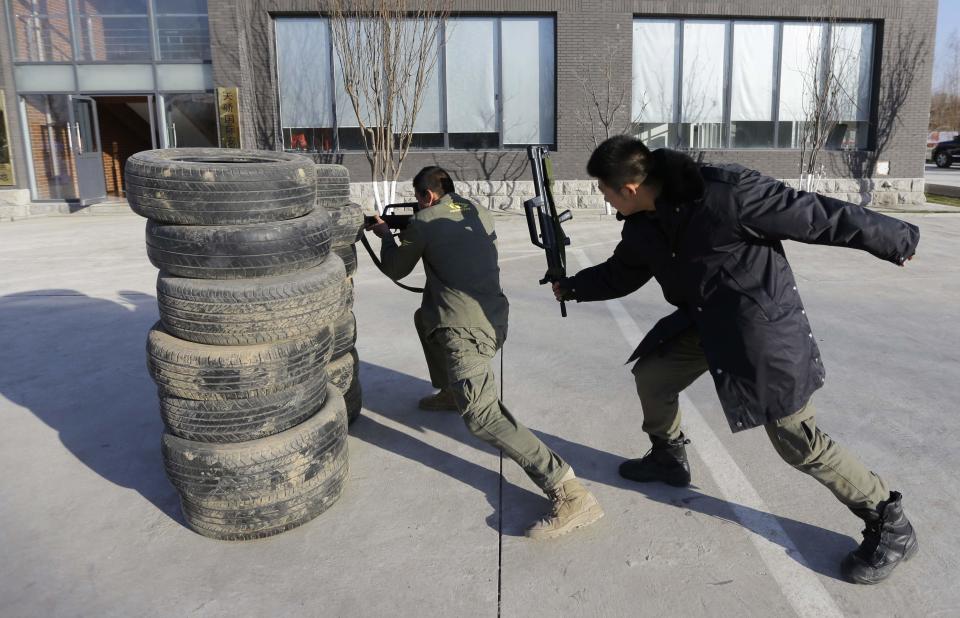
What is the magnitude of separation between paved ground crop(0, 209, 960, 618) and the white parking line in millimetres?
12

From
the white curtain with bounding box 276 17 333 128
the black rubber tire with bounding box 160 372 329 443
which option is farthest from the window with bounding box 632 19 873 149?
the black rubber tire with bounding box 160 372 329 443

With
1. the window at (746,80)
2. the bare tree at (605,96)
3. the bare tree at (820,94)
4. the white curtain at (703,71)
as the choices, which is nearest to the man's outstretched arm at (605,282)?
the bare tree at (605,96)

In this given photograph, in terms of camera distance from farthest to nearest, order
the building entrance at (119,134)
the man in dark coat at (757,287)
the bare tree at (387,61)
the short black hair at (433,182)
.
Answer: the building entrance at (119,134) < the bare tree at (387,61) < the short black hair at (433,182) < the man in dark coat at (757,287)

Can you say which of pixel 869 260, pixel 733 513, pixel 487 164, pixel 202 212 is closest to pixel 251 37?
pixel 487 164

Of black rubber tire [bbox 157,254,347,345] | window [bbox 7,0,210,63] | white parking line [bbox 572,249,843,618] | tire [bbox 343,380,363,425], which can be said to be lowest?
white parking line [bbox 572,249,843,618]

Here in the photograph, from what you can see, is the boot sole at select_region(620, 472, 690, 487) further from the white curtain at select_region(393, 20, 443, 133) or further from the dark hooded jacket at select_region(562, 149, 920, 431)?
the white curtain at select_region(393, 20, 443, 133)

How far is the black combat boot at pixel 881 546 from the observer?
313 cm

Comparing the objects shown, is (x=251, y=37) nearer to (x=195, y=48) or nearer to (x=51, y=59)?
(x=195, y=48)

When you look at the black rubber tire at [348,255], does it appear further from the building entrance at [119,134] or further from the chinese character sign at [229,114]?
the building entrance at [119,134]

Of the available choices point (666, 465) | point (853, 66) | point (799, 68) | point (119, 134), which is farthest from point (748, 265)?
point (119, 134)

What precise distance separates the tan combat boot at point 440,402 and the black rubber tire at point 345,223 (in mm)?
1208

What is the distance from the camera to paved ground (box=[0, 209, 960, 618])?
3096mm

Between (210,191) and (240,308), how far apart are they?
0.53 meters

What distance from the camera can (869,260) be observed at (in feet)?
34.1
